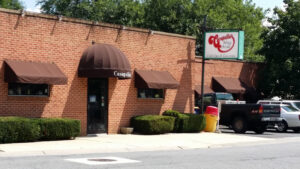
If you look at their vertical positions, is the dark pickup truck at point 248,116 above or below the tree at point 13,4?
below

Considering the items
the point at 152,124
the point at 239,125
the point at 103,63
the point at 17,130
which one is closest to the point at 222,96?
the point at 239,125

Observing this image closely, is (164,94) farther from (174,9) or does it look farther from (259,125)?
(174,9)

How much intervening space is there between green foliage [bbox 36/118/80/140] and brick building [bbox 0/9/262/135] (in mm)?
1431

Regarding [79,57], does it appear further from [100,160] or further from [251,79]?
[251,79]

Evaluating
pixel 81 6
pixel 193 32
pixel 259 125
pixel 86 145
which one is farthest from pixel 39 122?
pixel 81 6

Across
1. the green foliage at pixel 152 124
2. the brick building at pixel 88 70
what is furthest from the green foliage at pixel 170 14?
the green foliage at pixel 152 124

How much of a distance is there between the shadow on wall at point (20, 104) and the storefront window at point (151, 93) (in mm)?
5131

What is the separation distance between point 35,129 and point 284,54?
83.1ft

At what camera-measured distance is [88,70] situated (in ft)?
67.6

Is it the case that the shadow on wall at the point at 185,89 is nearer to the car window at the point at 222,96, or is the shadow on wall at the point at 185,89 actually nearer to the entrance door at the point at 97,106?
the car window at the point at 222,96

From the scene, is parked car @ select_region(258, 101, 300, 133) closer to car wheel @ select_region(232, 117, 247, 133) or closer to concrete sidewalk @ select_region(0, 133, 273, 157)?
car wheel @ select_region(232, 117, 247, 133)

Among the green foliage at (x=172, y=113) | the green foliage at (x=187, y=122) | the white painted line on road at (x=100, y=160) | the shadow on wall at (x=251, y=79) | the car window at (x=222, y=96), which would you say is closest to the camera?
the white painted line on road at (x=100, y=160)

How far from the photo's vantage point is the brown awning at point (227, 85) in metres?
34.3

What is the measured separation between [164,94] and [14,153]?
1153 centimetres
